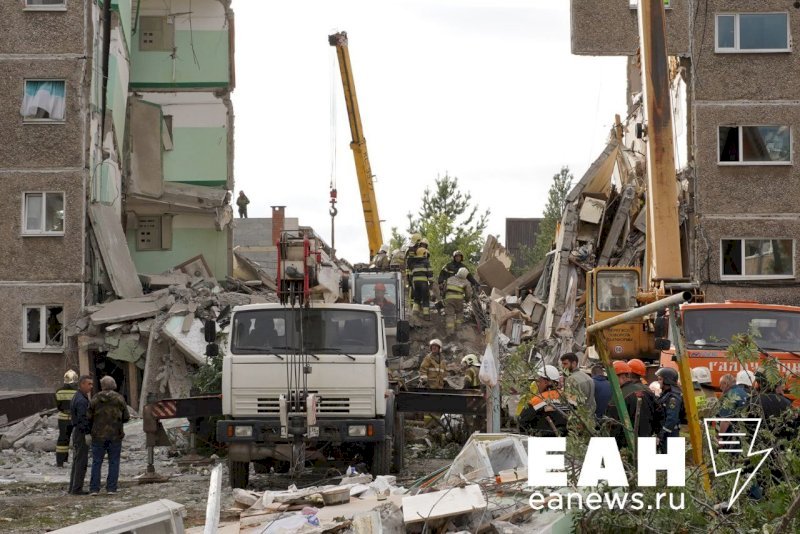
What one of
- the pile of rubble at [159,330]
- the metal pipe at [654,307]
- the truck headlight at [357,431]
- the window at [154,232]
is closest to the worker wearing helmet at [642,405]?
the metal pipe at [654,307]

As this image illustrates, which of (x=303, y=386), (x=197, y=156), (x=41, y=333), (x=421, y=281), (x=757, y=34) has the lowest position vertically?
(x=303, y=386)

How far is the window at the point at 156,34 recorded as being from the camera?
3478cm

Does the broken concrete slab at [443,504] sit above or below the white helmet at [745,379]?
below

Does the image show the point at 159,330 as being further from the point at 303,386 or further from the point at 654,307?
the point at 654,307

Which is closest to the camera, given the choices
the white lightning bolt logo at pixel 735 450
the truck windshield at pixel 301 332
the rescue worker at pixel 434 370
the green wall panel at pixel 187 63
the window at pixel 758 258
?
the white lightning bolt logo at pixel 735 450

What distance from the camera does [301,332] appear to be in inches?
626

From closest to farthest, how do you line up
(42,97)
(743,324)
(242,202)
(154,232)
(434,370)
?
(743,324), (434,370), (42,97), (154,232), (242,202)

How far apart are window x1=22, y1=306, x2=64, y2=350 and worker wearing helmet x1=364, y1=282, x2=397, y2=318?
7.70 metres

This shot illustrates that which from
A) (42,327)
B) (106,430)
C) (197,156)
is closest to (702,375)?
(106,430)

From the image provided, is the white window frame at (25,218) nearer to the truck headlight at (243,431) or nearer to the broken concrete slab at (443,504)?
the truck headlight at (243,431)

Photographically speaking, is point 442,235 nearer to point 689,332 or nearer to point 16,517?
point 689,332

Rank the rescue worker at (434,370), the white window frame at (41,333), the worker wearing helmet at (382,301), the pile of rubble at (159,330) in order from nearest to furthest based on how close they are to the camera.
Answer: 1. the rescue worker at (434,370)
2. the worker wearing helmet at (382,301)
3. the pile of rubble at (159,330)
4. the white window frame at (41,333)

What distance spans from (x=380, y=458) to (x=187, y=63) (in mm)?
21278

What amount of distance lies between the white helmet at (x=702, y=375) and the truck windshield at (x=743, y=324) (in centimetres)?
133
